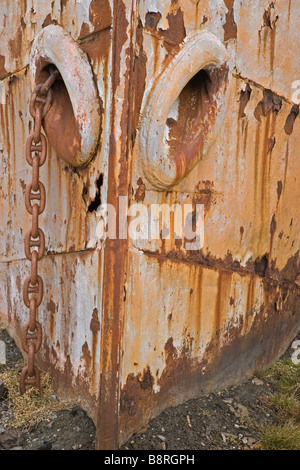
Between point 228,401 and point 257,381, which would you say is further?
point 257,381

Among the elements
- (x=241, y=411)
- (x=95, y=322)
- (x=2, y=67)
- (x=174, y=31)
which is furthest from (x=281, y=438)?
(x=2, y=67)

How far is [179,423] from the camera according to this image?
2.13 metres

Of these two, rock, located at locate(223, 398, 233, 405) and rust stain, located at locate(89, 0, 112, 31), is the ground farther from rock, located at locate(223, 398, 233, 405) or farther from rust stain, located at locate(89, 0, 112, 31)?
rust stain, located at locate(89, 0, 112, 31)

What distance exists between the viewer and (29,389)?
225cm

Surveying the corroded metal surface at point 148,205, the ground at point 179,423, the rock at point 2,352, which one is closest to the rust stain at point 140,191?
the corroded metal surface at point 148,205

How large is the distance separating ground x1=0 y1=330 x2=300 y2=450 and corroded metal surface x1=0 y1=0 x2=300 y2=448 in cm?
7

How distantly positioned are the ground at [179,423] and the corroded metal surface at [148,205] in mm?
72

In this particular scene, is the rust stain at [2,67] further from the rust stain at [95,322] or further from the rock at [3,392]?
the rock at [3,392]

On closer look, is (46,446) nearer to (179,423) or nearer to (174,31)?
(179,423)

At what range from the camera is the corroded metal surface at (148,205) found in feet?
6.09

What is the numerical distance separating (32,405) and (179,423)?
67cm

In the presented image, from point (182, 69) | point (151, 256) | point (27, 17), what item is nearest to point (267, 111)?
point (182, 69)

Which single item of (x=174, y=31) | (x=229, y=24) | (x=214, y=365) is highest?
(x=229, y=24)
